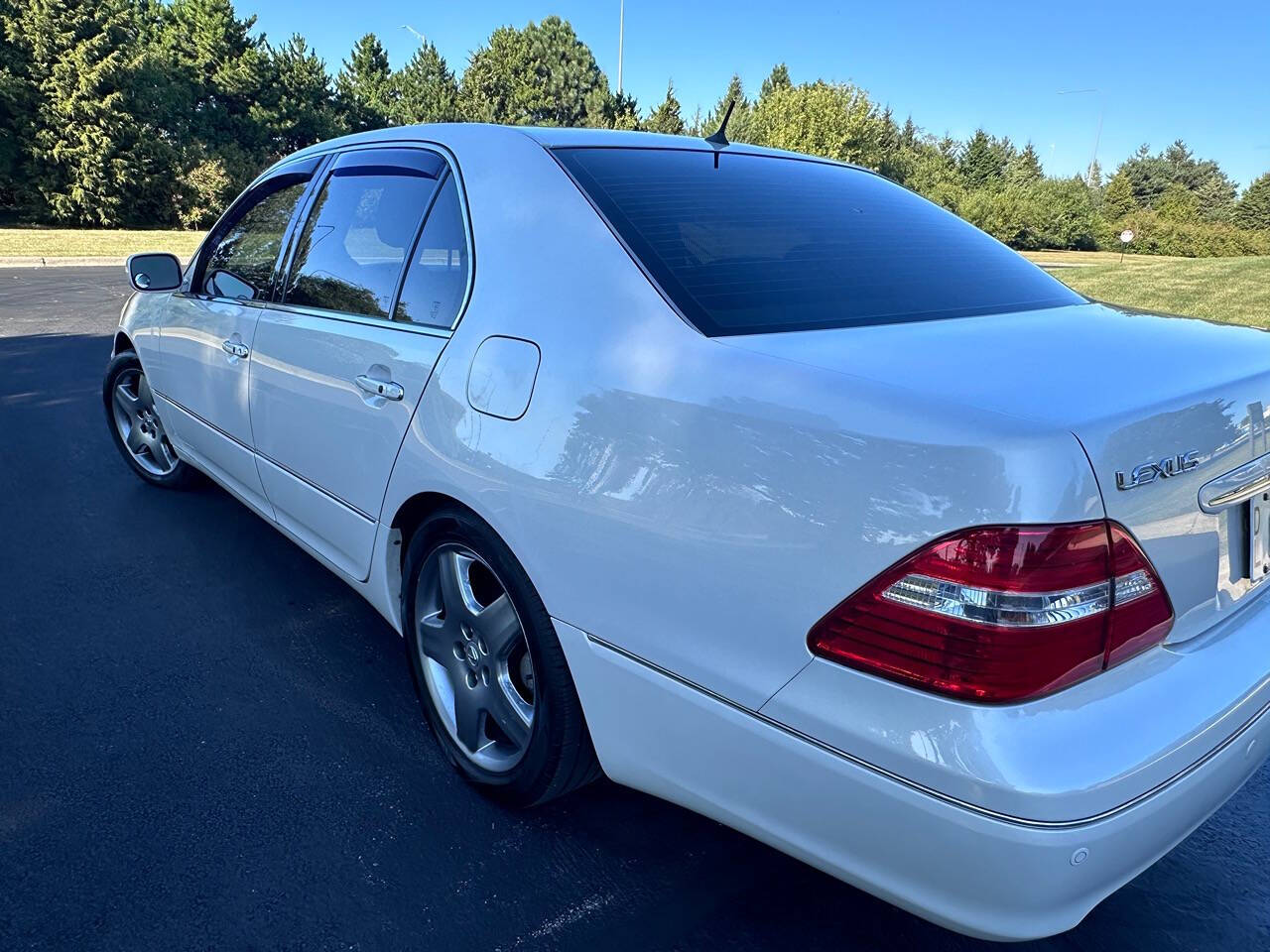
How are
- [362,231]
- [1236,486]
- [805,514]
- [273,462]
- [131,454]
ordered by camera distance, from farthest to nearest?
1. [131,454]
2. [273,462]
3. [362,231]
4. [1236,486]
5. [805,514]

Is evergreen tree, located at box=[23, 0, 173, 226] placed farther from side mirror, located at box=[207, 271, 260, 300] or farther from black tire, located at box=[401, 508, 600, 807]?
Result: black tire, located at box=[401, 508, 600, 807]

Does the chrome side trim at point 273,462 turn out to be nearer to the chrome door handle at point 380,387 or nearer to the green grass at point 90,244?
the chrome door handle at point 380,387

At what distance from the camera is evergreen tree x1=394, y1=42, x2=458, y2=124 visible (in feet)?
188

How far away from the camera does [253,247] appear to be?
339 centimetres

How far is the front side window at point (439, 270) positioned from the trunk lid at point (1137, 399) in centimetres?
88

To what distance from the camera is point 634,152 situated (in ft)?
Answer: 7.91

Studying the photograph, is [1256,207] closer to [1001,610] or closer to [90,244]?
[90,244]

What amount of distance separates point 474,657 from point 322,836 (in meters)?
0.56

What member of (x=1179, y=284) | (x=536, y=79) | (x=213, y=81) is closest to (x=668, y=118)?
(x=536, y=79)

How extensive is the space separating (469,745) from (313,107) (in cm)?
4944

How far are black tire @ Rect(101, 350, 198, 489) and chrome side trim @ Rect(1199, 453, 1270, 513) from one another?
13.9 ft

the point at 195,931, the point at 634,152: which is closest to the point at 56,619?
the point at 195,931

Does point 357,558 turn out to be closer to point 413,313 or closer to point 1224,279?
point 413,313

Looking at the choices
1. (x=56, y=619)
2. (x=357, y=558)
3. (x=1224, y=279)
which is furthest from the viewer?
(x=1224, y=279)
